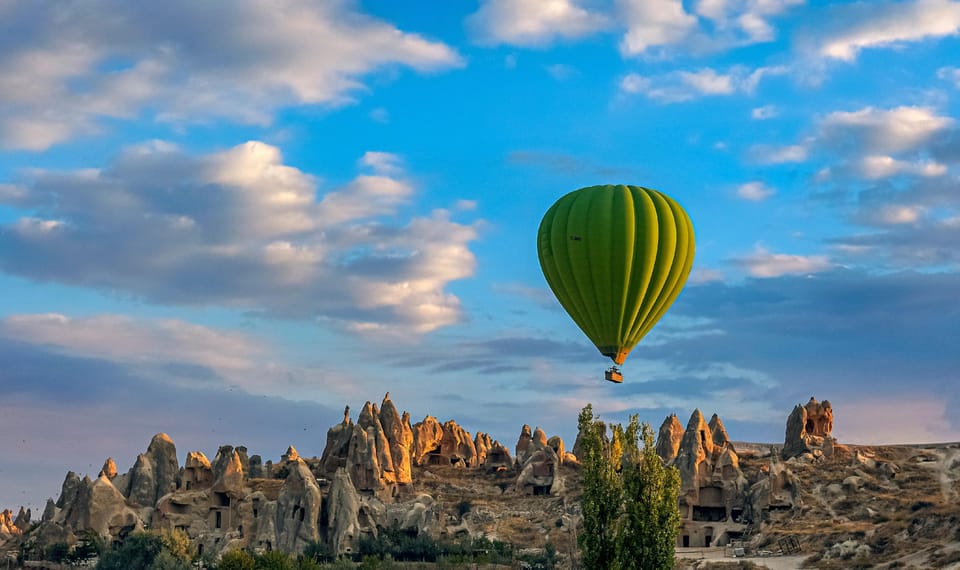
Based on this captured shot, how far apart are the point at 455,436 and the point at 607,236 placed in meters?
74.0

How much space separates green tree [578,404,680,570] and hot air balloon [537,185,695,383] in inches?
265

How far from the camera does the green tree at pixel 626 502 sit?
139 ft

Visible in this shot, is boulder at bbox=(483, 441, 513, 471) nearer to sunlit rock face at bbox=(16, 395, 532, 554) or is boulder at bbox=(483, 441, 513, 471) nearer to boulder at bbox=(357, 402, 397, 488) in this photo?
sunlit rock face at bbox=(16, 395, 532, 554)

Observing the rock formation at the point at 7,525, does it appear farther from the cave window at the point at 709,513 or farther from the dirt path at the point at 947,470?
the dirt path at the point at 947,470

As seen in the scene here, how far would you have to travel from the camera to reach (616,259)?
50.2 meters

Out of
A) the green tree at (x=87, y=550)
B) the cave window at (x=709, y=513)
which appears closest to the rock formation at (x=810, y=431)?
the cave window at (x=709, y=513)

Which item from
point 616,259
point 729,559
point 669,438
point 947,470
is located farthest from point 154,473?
point 947,470

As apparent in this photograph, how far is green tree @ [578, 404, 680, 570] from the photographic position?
42312mm

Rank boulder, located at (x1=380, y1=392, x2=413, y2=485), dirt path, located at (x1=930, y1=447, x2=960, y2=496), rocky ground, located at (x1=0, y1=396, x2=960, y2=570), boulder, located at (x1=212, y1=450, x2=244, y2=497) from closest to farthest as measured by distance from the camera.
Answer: rocky ground, located at (x1=0, y1=396, x2=960, y2=570), dirt path, located at (x1=930, y1=447, x2=960, y2=496), boulder, located at (x1=212, y1=450, x2=244, y2=497), boulder, located at (x1=380, y1=392, x2=413, y2=485)

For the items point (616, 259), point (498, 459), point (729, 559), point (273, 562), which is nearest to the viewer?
point (616, 259)

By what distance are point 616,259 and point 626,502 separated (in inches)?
454

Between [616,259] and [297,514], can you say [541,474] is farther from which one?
[616,259]

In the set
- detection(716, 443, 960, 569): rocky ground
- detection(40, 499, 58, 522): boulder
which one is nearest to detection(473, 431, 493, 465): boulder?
detection(716, 443, 960, 569): rocky ground

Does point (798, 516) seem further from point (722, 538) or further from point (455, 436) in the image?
point (455, 436)
